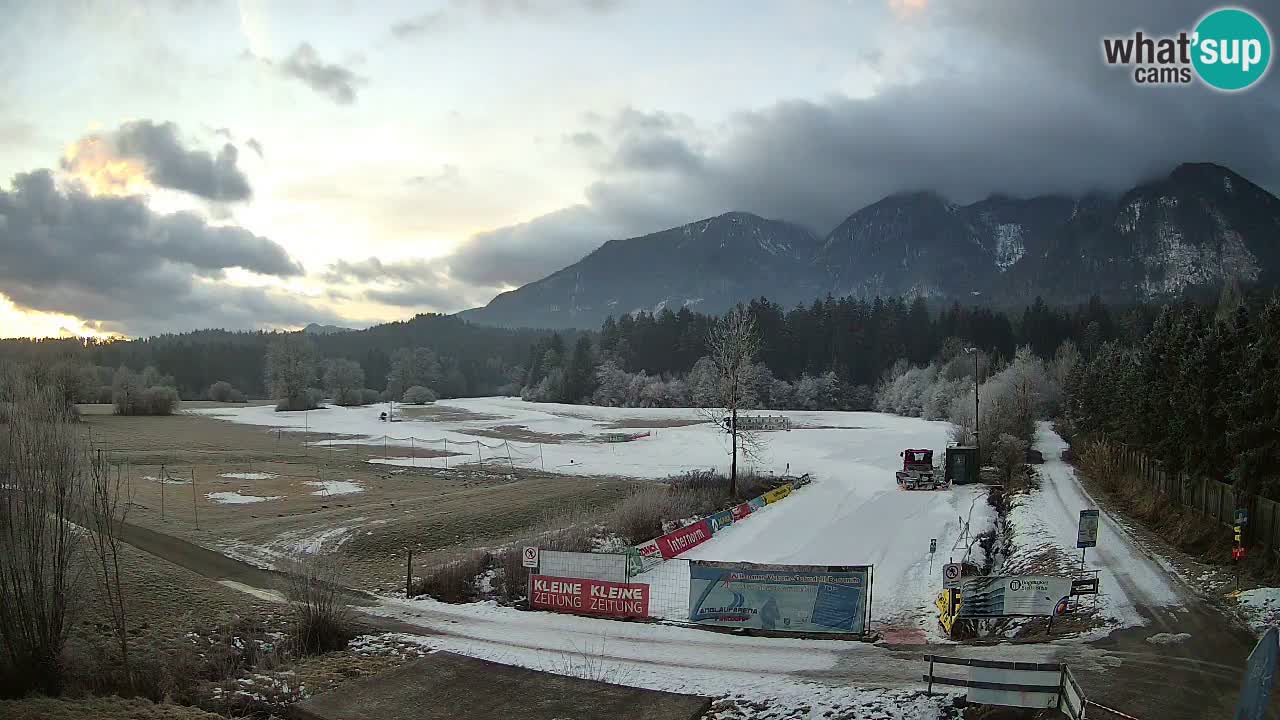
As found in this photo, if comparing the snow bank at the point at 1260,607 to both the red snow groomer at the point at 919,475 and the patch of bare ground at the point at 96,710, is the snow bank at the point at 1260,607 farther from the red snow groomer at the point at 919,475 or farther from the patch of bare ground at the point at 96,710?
the red snow groomer at the point at 919,475

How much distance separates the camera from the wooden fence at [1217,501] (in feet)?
75.2

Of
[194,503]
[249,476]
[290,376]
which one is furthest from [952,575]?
[290,376]

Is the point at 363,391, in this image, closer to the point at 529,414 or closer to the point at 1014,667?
the point at 529,414

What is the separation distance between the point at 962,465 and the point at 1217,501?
25052mm

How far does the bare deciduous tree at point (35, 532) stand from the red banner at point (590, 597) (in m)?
12.4

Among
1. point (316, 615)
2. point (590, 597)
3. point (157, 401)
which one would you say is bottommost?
point (590, 597)

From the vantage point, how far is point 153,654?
696 inches

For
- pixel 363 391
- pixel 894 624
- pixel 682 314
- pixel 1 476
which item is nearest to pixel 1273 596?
pixel 894 624

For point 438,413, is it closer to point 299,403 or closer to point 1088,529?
point 299,403

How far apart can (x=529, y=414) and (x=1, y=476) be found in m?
98.3

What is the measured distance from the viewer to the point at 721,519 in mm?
38750

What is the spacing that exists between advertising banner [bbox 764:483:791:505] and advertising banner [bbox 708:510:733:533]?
251 inches

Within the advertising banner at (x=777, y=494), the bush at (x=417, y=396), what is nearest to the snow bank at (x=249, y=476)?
the advertising banner at (x=777, y=494)

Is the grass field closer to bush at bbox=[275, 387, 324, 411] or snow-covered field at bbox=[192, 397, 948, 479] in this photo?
snow-covered field at bbox=[192, 397, 948, 479]
